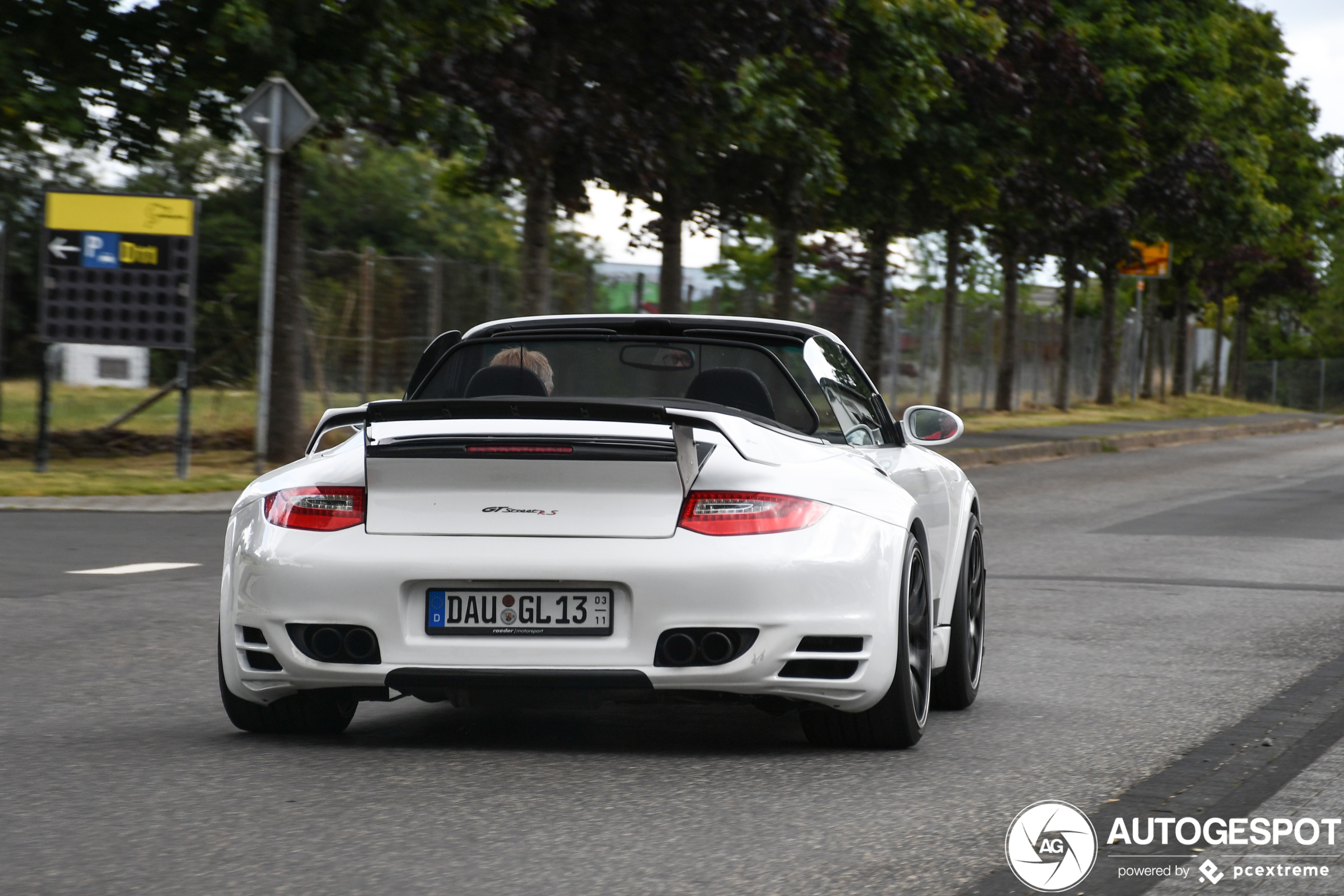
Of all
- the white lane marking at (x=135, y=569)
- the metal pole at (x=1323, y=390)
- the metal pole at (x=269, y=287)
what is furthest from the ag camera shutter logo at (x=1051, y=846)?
the metal pole at (x=1323, y=390)

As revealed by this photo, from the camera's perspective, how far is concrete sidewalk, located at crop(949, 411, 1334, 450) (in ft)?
90.0

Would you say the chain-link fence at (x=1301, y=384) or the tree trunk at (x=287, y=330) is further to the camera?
the chain-link fence at (x=1301, y=384)

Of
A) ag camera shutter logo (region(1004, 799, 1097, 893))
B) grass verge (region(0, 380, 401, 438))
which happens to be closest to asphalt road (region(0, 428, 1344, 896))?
ag camera shutter logo (region(1004, 799, 1097, 893))

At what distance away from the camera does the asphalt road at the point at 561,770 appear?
3953 millimetres

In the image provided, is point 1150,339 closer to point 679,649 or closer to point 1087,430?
point 1087,430

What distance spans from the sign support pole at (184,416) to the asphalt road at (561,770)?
641 centimetres

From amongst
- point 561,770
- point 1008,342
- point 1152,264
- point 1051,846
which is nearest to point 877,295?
point 1008,342

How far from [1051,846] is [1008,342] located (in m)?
35.3

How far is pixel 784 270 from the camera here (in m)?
25.3

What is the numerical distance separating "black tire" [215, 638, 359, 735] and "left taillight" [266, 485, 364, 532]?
0.54m

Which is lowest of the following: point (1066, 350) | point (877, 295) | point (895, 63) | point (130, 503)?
point (130, 503)

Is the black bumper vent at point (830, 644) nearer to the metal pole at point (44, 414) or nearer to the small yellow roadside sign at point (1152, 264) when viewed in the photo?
the metal pole at point (44, 414)

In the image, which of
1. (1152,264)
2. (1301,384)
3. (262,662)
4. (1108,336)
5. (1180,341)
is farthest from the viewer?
(1301,384)

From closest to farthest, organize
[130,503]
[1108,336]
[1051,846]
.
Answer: [1051,846] < [130,503] < [1108,336]
